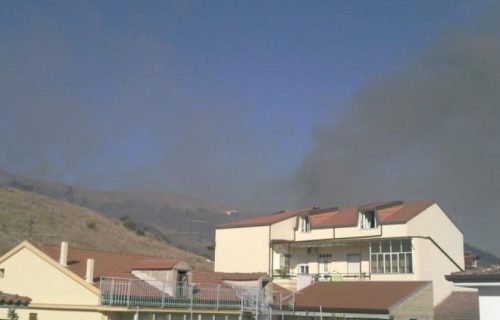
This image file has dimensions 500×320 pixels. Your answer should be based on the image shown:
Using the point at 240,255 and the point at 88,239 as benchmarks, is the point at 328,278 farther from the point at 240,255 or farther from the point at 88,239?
the point at 88,239

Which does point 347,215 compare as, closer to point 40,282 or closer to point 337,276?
point 337,276

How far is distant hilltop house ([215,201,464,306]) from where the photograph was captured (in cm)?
4956

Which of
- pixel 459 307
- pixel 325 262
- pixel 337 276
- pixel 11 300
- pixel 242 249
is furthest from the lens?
pixel 242 249

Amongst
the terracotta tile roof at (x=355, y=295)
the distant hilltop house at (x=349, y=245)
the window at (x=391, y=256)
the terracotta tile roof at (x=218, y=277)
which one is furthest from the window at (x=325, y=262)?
the terracotta tile roof at (x=218, y=277)

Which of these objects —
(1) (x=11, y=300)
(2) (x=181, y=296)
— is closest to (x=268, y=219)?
(2) (x=181, y=296)

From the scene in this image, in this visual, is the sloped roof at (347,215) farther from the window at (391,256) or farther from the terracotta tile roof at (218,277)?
the terracotta tile roof at (218,277)

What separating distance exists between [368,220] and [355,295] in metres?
10.1

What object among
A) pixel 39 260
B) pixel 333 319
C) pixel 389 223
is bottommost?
pixel 333 319

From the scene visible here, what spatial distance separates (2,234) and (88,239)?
12.5 m

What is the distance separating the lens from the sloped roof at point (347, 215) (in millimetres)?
51344

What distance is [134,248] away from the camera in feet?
264

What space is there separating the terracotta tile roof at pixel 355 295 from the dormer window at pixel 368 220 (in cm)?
550

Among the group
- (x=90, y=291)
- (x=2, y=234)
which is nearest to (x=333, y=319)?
(x=90, y=291)

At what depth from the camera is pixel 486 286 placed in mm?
11805
